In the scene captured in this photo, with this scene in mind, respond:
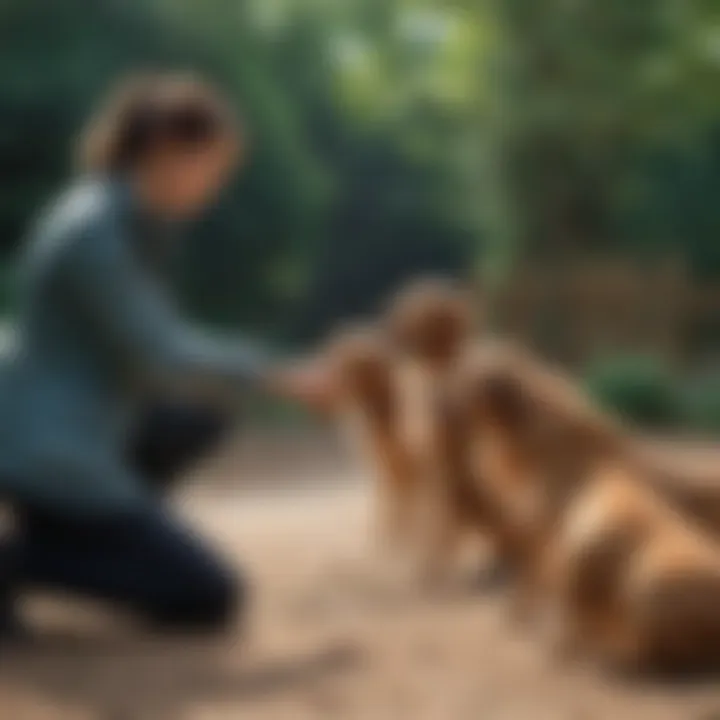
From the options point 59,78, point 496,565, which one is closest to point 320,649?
point 496,565

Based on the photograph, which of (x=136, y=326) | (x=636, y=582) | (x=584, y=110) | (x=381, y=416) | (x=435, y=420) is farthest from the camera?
(x=584, y=110)

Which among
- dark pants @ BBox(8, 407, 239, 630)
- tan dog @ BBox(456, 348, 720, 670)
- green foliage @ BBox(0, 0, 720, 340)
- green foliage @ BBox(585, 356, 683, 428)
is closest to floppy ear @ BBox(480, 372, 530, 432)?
tan dog @ BBox(456, 348, 720, 670)

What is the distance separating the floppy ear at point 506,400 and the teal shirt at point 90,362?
0.19 m

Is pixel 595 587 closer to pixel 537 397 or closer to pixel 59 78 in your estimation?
pixel 537 397

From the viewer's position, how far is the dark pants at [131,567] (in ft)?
4.31

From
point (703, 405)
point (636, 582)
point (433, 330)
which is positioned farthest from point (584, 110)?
point (636, 582)

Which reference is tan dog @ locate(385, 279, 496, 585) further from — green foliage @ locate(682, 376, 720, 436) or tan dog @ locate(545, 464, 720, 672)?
green foliage @ locate(682, 376, 720, 436)

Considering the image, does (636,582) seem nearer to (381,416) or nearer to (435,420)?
(435,420)

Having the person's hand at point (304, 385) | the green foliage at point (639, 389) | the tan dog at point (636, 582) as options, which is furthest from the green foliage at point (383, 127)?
the tan dog at point (636, 582)

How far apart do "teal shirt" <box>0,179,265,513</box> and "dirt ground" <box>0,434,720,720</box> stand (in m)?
0.13

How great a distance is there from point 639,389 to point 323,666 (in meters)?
1.22

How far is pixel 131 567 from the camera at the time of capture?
4.32ft

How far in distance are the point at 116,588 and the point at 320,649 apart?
7.4 inches

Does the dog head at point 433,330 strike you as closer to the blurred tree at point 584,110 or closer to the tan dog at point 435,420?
the tan dog at point 435,420
